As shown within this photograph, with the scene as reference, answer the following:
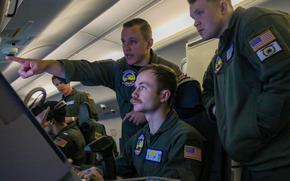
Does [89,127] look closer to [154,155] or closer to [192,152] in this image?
[154,155]

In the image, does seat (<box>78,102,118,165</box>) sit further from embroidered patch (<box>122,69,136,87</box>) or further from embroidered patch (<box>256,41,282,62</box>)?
embroidered patch (<box>256,41,282,62</box>)

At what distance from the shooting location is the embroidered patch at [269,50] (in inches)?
53.5

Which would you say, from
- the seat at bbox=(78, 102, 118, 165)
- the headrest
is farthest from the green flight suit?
the headrest

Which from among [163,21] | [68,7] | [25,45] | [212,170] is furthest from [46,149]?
[25,45]

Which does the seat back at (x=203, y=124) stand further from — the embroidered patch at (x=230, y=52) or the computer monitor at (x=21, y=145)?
the computer monitor at (x=21, y=145)

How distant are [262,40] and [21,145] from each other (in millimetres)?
1100

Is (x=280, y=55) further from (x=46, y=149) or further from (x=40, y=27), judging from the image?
(x=40, y=27)

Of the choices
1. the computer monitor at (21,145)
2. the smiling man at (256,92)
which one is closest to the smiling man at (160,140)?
the smiling man at (256,92)

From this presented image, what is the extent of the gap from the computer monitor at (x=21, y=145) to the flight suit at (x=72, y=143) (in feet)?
8.15

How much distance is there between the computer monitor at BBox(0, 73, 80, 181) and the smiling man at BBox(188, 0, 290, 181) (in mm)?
982

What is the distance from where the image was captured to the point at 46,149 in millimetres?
564

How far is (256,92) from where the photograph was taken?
1.43m

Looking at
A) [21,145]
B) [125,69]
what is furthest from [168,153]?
[21,145]

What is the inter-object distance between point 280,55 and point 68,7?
234cm
